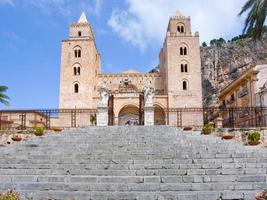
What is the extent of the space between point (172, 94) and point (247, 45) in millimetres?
39135

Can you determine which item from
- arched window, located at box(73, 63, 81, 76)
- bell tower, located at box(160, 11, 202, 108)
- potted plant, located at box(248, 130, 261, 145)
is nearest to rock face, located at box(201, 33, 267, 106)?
bell tower, located at box(160, 11, 202, 108)

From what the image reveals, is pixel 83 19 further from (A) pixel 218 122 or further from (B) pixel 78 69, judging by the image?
(A) pixel 218 122

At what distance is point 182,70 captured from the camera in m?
46.6

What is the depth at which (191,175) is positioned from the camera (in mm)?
9297

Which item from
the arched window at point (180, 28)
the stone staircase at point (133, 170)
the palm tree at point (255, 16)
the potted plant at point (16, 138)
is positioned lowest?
the stone staircase at point (133, 170)

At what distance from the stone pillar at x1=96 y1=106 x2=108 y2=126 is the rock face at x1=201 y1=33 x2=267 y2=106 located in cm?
4446

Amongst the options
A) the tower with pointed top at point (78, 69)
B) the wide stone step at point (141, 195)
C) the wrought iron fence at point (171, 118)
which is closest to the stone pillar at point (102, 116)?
the wrought iron fence at point (171, 118)

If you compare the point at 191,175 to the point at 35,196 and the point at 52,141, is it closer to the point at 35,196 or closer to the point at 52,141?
the point at 35,196

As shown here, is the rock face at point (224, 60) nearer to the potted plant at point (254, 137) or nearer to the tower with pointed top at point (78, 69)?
the tower with pointed top at point (78, 69)

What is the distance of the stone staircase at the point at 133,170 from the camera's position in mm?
8117

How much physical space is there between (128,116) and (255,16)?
33.1 m

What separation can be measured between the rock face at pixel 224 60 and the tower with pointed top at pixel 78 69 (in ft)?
85.8

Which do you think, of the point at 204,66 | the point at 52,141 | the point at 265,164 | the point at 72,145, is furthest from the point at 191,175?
the point at 204,66

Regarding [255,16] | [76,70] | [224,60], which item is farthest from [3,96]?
[224,60]
